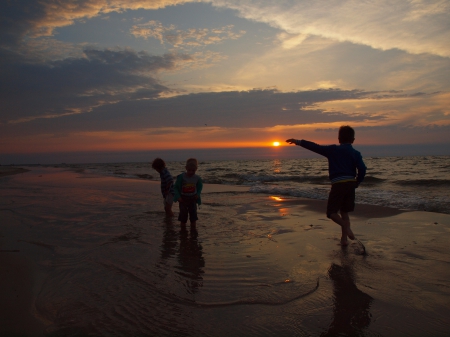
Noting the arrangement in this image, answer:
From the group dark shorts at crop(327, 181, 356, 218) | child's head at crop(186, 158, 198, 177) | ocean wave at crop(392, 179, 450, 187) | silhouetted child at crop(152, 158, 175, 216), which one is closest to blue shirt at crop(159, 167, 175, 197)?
silhouetted child at crop(152, 158, 175, 216)

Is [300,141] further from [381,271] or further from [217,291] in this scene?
[217,291]

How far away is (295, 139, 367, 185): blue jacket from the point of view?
5180 millimetres

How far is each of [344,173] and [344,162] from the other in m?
0.17

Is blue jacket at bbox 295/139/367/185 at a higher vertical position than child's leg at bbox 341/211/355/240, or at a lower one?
higher

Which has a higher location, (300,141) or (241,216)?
(300,141)

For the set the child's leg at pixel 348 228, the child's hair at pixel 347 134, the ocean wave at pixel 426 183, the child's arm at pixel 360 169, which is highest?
the child's hair at pixel 347 134

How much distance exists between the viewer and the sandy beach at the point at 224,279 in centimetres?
281

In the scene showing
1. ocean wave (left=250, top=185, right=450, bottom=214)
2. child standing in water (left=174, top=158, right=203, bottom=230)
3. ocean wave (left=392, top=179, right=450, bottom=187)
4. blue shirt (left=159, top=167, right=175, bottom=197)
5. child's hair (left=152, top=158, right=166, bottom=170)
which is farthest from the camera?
ocean wave (left=392, top=179, right=450, bottom=187)

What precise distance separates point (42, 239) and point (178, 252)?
2.46m

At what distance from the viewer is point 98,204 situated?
9992 millimetres

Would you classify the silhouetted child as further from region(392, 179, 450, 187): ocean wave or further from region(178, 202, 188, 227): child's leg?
region(392, 179, 450, 187): ocean wave

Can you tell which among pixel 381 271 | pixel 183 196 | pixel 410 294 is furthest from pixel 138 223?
pixel 410 294

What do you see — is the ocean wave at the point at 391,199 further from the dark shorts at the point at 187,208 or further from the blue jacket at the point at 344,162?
the dark shorts at the point at 187,208

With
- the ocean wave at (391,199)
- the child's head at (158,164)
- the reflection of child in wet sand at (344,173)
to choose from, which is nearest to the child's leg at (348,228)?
the reflection of child in wet sand at (344,173)
